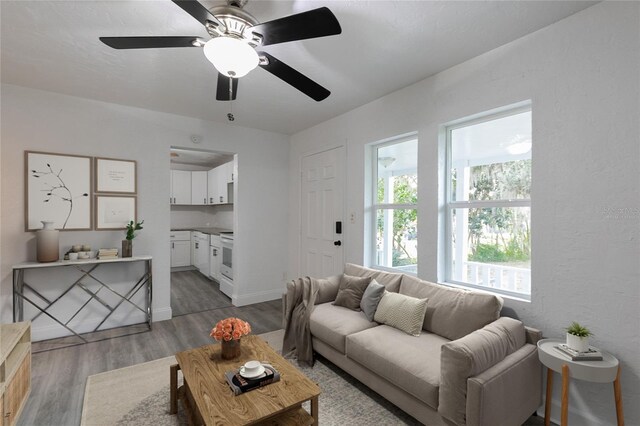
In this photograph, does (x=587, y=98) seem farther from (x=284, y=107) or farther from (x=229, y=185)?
(x=229, y=185)

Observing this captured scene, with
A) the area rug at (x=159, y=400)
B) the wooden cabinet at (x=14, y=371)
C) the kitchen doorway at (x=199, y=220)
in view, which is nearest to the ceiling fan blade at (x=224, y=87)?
the wooden cabinet at (x=14, y=371)

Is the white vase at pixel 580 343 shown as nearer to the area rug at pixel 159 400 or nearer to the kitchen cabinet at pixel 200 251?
the area rug at pixel 159 400

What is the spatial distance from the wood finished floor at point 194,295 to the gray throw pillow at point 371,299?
251cm

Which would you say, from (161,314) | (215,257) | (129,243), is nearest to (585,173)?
(129,243)

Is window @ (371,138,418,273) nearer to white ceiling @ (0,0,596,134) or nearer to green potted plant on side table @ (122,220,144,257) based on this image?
white ceiling @ (0,0,596,134)

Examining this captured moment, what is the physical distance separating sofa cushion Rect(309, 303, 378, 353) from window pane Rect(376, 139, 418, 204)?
134cm

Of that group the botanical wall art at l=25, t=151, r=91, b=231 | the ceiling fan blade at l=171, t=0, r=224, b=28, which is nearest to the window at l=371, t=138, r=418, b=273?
the ceiling fan blade at l=171, t=0, r=224, b=28

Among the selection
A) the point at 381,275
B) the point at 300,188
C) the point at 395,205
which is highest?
the point at 300,188

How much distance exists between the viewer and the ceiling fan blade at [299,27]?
1.46 metres

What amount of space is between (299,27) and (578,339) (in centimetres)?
232

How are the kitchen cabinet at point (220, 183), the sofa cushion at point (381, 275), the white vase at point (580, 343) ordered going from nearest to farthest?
1. the white vase at point (580, 343)
2. the sofa cushion at point (381, 275)
3. the kitchen cabinet at point (220, 183)

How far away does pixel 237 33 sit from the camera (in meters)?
1.69

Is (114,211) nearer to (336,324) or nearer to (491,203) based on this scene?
(336,324)

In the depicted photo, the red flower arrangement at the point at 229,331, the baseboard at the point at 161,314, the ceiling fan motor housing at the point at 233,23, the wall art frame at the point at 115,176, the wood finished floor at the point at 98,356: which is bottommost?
the wood finished floor at the point at 98,356
